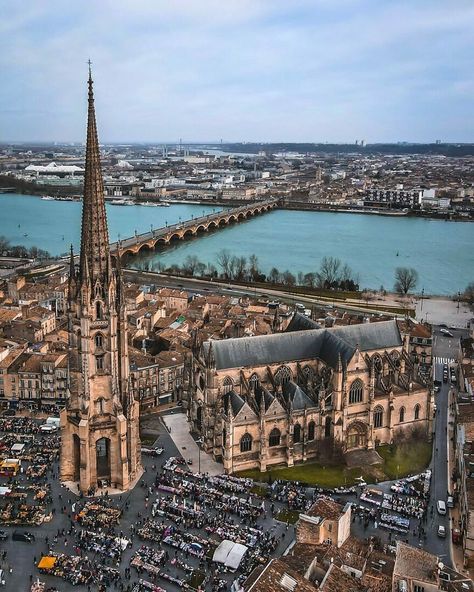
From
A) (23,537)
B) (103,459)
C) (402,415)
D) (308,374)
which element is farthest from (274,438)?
(23,537)

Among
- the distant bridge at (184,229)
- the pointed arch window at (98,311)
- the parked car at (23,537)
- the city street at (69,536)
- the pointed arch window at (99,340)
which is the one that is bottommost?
the city street at (69,536)

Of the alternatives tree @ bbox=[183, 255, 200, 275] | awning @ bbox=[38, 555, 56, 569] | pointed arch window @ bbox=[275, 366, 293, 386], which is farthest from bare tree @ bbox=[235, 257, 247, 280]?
awning @ bbox=[38, 555, 56, 569]

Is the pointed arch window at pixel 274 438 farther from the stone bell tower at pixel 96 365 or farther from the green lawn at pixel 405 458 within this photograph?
the stone bell tower at pixel 96 365

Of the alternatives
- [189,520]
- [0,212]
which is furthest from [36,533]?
[0,212]

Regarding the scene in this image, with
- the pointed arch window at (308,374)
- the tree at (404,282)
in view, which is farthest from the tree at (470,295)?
the pointed arch window at (308,374)

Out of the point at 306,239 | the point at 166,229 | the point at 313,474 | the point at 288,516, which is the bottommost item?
the point at 313,474

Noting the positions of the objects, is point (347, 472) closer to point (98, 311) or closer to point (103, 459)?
point (103, 459)
